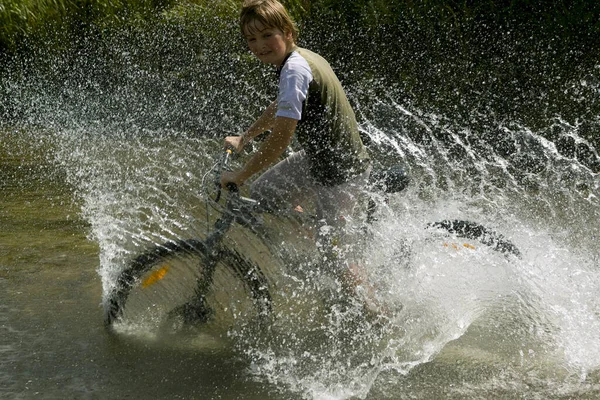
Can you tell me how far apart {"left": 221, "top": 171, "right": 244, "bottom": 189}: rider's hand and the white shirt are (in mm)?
424

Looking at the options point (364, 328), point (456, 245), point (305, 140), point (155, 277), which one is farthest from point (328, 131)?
point (155, 277)

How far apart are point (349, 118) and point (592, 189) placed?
4.27 meters

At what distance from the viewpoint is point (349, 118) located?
13.9ft

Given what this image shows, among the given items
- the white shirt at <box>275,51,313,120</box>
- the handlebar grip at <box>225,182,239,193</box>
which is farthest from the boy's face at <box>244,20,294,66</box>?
the handlebar grip at <box>225,182,239,193</box>

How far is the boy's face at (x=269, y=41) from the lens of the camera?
4.05 meters

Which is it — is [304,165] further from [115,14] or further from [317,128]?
[115,14]

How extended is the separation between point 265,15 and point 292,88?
413mm

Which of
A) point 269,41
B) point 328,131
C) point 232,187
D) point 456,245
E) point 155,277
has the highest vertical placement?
point 269,41

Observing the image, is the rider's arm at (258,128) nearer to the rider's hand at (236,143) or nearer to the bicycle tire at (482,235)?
the rider's hand at (236,143)

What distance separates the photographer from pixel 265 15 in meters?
3.99

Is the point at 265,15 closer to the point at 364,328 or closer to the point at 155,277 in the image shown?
the point at 155,277

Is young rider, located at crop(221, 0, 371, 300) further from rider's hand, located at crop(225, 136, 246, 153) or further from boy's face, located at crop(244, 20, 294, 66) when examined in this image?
rider's hand, located at crop(225, 136, 246, 153)

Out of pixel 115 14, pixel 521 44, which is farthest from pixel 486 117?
pixel 115 14

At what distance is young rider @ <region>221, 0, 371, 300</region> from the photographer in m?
3.98
